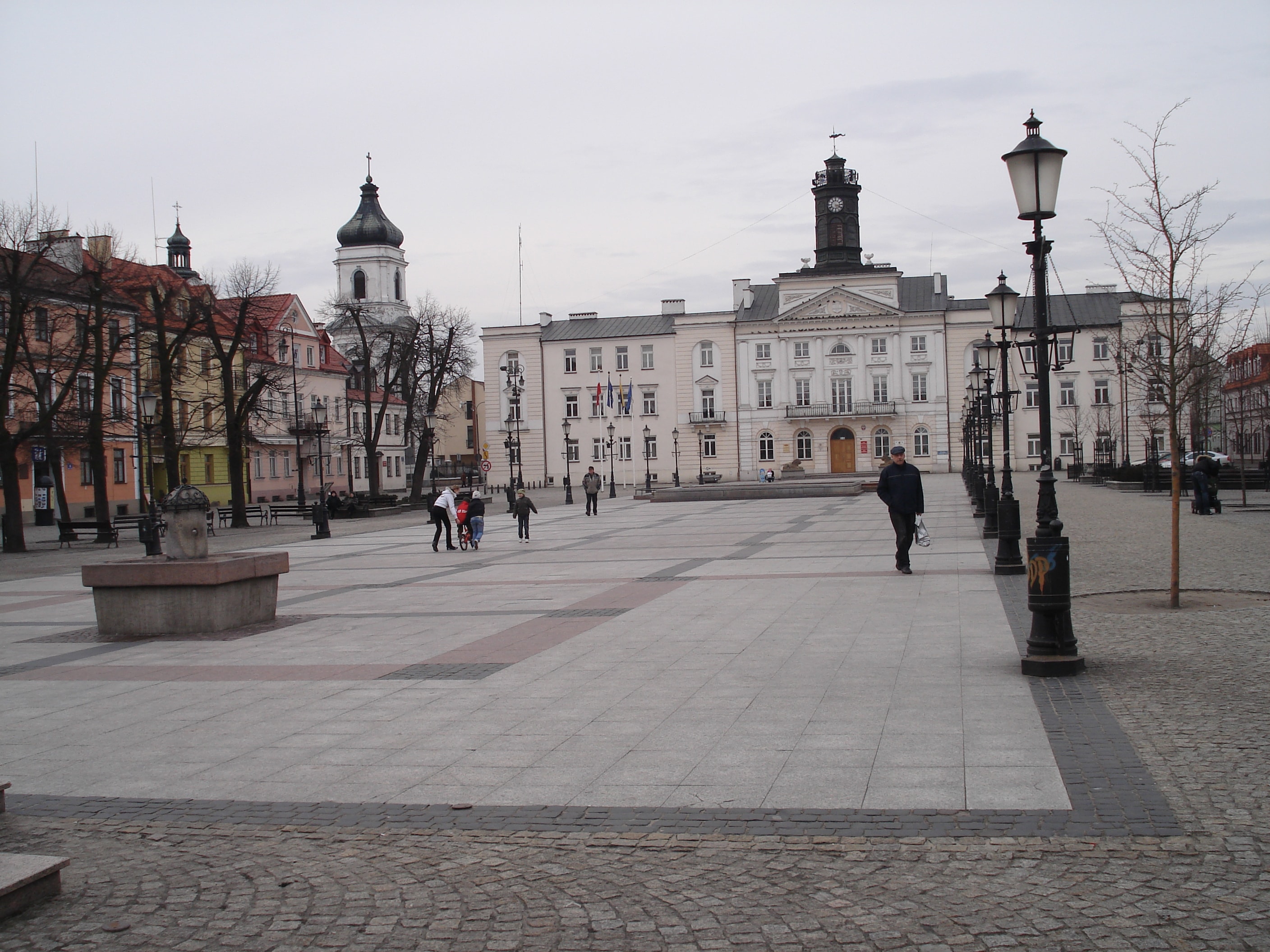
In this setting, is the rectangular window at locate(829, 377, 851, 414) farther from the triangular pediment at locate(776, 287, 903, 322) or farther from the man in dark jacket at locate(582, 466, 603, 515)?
the man in dark jacket at locate(582, 466, 603, 515)

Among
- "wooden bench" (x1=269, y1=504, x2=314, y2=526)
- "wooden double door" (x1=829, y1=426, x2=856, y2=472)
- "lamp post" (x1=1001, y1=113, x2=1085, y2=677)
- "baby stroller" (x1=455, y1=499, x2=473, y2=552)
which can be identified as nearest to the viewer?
"lamp post" (x1=1001, y1=113, x2=1085, y2=677)

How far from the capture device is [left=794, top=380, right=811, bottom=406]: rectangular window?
288ft

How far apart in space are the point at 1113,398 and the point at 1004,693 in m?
83.2

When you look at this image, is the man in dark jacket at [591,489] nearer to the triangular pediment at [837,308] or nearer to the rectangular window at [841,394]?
the rectangular window at [841,394]

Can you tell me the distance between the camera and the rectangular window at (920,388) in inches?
3366

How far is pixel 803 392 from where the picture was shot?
87938mm

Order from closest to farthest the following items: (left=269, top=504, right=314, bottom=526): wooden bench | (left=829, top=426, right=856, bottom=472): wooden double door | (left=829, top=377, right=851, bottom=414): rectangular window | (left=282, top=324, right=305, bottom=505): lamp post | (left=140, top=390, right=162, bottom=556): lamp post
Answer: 1. (left=140, top=390, right=162, bottom=556): lamp post
2. (left=269, top=504, right=314, bottom=526): wooden bench
3. (left=282, top=324, right=305, bottom=505): lamp post
4. (left=829, top=426, right=856, bottom=472): wooden double door
5. (left=829, top=377, right=851, bottom=414): rectangular window

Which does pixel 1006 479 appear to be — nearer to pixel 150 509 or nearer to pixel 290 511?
pixel 150 509

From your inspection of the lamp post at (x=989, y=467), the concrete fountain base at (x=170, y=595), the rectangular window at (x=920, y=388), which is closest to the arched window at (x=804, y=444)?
the rectangular window at (x=920, y=388)

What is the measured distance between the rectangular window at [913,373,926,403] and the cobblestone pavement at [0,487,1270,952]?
82.1 meters

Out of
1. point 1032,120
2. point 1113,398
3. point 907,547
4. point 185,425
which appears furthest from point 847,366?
point 1032,120

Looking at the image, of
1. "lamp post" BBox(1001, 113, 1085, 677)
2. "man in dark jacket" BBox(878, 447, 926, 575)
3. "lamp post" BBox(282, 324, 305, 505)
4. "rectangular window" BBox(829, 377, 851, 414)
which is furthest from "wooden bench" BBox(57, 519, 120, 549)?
"rectangular window" BBox(829, 377, 851, 414)

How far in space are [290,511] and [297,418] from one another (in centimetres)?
513

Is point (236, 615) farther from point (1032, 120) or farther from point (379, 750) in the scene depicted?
point (1032, 120)
